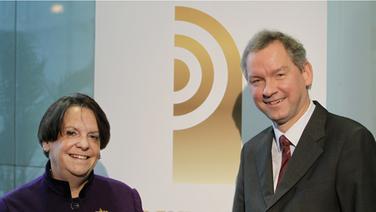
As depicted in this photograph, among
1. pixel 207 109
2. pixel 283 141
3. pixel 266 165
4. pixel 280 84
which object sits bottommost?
pixel 266 165

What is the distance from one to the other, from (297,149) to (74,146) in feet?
2.77

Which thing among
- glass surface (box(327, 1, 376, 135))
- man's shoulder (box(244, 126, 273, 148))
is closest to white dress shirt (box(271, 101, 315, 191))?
man's shoulder (box(244, 126, 273, 148))

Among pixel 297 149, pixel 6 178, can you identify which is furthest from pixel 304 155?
pixel 6 178

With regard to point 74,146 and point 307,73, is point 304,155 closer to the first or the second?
point 307,73

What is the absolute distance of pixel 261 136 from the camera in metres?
2.01

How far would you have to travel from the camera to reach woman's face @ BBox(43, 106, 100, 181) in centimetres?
169

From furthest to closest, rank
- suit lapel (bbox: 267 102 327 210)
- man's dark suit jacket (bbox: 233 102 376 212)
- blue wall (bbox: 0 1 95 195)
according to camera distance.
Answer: blue wall (bbox: 0 1 95 195)
suit lapel (bbox: 267 102 327 210)
man's dark suit jacket (bbox: 233 102 376 212)

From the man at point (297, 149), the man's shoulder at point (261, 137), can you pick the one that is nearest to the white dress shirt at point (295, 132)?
the man at point (297, 149)

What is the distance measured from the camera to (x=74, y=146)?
66.5 inches

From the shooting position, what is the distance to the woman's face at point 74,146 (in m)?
1.69

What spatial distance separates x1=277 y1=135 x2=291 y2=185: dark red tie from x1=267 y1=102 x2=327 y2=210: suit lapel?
0.18 ft

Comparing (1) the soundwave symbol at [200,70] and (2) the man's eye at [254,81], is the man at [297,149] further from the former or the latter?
(1) the soundwave symbol at [200,70]

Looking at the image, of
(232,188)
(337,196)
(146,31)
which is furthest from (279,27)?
(337,196)

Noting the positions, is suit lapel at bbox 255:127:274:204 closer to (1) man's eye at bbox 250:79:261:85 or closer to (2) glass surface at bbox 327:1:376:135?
(1) man's eye at bbox 250:79:261:85
